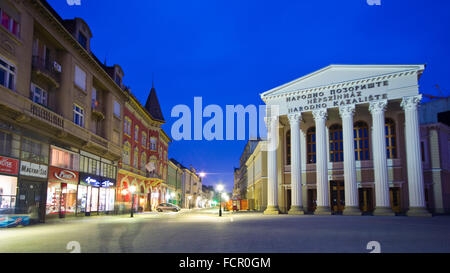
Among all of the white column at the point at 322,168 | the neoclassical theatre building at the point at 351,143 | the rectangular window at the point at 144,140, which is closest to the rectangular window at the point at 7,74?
the neoclassical theatre building at the point at 351,143

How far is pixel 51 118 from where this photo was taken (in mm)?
24094

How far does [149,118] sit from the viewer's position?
53469 mm

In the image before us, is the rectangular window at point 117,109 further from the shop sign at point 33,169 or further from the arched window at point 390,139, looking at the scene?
the arched window at point 390,139

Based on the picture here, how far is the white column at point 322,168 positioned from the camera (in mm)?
36531

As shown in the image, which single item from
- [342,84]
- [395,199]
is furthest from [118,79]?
[395,199]

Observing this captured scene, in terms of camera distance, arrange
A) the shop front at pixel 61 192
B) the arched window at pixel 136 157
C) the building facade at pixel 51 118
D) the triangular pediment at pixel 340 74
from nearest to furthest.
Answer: the building facade at pixel 51 118
the shop front at pixel 61 192
the triangular pediment at pixel 340 74
the arched window at pixel 136 157

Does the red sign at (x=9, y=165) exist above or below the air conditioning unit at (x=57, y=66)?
below

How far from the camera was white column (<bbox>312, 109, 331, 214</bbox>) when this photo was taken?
120 feet

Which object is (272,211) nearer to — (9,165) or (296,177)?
(296,177)

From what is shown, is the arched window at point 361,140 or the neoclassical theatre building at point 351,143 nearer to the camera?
the neoclassical theatre building at point 351,143

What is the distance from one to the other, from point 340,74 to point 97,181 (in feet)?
87.3

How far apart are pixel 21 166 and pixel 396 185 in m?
34.5

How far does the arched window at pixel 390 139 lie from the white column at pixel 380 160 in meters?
4.63
